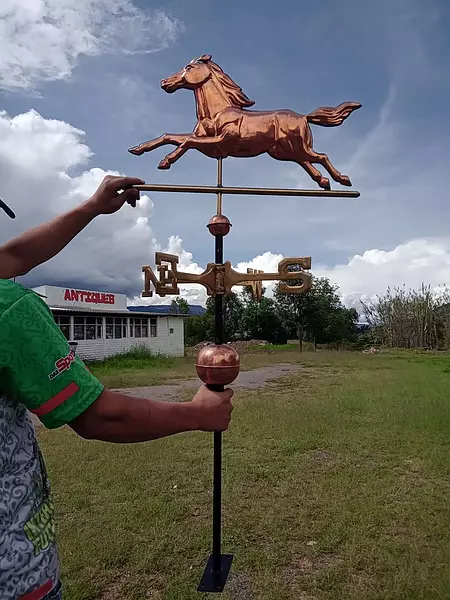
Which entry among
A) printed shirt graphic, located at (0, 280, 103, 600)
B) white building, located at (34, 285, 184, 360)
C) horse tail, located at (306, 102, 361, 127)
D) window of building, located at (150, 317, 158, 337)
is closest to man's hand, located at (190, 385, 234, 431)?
printed shirt graphic, located at (0, 280, 103, 600)

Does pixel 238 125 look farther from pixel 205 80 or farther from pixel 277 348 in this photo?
pixel 277 348

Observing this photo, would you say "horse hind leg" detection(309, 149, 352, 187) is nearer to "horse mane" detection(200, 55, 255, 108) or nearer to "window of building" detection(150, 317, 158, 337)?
→ "horse mane" detection(200, 55, 255, 108)

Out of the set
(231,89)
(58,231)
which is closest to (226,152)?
(231,89)

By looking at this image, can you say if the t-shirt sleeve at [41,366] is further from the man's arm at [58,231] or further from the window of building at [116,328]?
the window of building at [116,328]

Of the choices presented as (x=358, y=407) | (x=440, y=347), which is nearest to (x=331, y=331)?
(x=440, y=347)

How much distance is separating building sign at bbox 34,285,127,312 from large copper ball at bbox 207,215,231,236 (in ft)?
44.0

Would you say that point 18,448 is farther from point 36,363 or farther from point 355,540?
point 355,540

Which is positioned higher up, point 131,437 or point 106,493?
point 131,437

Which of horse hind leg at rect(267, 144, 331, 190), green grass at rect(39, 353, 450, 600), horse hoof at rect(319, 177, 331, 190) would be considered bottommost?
green grass at rect(39, 353, 450, 600)

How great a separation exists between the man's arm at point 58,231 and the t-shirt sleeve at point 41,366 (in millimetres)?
419

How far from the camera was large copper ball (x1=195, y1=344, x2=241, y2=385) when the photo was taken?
1.33 m

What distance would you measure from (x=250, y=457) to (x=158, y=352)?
1479cm

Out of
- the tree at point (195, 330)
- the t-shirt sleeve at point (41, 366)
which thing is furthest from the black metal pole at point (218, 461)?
the tree at point (195, 330)

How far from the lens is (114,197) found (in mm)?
1433
